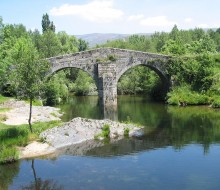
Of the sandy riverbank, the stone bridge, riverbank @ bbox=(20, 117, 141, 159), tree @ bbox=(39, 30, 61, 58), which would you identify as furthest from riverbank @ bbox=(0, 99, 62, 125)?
tree @ bbox=(39, 30, 61, 58)

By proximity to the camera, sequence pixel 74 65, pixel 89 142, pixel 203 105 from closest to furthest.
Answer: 1. pixel 89 142
2. pixel 203 105
3. pixel 74 65

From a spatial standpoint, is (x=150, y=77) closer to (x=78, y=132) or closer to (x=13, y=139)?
(x=78, y=132)

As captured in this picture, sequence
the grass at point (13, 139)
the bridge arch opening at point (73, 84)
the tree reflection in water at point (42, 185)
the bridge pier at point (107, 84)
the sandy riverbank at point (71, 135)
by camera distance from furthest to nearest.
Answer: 1. the bridge arch opening at point (73, 84)
2. the bridge pier at point (107, 84)
3. the sandy riverbank at point (71, 135)
4. the grass at point (13, 139)
5. the tree reflection in water at point (42, 185)

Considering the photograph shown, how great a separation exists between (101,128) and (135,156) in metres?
6.78

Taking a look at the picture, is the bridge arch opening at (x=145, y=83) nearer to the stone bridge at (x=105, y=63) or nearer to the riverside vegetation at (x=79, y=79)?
the riverside vegetation at (x=79, y=79)

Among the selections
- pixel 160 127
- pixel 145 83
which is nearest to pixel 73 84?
Answer: pixel 145 83

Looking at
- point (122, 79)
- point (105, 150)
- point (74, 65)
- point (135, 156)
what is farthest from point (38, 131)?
point (122, 79)

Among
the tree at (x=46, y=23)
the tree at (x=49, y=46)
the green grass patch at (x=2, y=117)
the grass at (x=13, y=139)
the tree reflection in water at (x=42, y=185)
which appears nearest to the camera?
the tree reflection in water at (x=42, y=185)

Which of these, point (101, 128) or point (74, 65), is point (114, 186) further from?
point (74, 65)

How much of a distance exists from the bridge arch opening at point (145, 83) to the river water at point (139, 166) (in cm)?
2123

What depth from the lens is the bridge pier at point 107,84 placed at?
49969 millimetres

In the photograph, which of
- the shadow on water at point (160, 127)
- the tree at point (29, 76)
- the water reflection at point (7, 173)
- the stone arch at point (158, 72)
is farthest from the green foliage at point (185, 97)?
the water reflection at point (7, 173)

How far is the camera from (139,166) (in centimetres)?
2277

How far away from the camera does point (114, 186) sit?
19.7 metres
